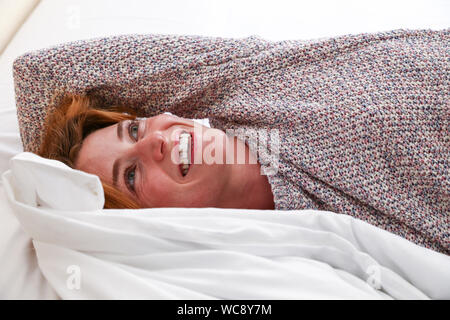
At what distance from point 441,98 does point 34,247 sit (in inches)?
34.8

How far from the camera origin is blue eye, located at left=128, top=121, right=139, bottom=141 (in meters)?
0.97

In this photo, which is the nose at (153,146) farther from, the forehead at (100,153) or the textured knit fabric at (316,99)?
the textured knit fabric at (316,99)

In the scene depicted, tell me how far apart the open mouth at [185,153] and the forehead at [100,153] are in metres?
0.14

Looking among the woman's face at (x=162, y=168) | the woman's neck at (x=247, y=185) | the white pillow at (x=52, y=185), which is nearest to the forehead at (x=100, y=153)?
the woman's face at (x=162, y=168)

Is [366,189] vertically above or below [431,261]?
above

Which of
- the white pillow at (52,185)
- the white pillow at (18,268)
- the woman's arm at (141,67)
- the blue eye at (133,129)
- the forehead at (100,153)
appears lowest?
the white pillow at (18,268)

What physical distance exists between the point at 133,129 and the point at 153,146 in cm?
11

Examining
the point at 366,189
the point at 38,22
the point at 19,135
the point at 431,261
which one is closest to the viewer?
the point at 431,261

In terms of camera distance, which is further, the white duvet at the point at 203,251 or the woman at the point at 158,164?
the woman at the point at 158,164

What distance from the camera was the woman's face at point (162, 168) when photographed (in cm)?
89

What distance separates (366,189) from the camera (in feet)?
2.91
